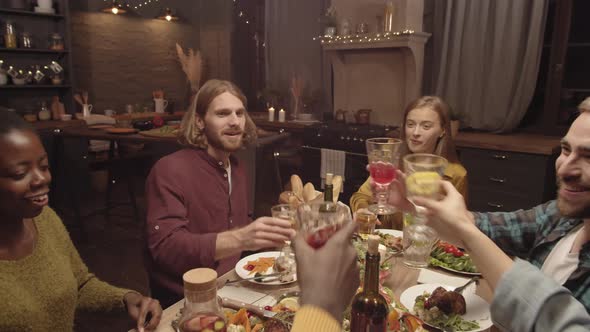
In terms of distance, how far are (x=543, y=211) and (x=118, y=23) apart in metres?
5.84

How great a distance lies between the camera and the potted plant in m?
4.46

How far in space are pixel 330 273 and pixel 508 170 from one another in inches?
116

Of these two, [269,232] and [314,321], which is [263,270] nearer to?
[269,232]

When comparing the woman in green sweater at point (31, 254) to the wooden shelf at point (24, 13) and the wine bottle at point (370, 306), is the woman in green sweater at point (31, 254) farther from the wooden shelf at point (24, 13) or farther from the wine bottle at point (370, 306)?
the wooden shelf at point (24, 13)

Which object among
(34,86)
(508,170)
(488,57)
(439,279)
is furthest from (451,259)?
(34,86)

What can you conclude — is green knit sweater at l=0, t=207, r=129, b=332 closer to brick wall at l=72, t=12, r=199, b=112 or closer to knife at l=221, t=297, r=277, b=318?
knife at l=221, t=297, r=277, b=318

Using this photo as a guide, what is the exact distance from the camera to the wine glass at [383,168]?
1.48 meters

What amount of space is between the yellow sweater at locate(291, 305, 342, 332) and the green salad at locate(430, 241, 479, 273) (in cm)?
89

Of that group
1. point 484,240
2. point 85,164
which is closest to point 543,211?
point 484,240

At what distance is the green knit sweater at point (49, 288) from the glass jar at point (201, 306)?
0.44 m

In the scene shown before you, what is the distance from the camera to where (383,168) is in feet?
4.93

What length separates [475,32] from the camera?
379cm

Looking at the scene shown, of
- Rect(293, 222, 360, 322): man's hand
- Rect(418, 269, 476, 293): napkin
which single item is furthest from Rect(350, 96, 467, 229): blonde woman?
Rect(293, 222, 360, 322): man's hand

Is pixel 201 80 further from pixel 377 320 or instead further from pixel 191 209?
pixel 377 320
